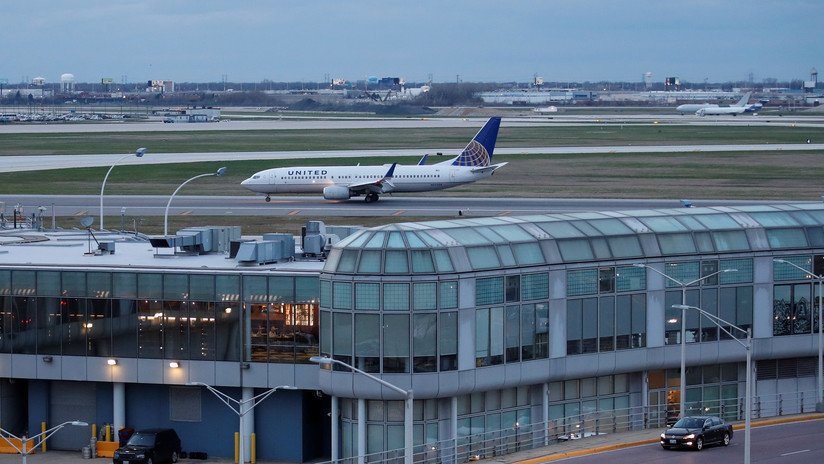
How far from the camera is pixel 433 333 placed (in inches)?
1768

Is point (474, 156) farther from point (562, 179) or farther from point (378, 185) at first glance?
point (562, 179)

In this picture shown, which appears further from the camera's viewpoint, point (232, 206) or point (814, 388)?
point (232, 206)

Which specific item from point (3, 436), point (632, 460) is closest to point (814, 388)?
point (632, 460)

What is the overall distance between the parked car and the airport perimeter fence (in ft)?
13.5

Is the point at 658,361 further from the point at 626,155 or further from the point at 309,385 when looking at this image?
the point at 626,155

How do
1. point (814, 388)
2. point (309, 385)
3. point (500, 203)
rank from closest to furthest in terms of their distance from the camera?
1. point (309, 385)
2. point (814, 388)
3. point (500, 203)

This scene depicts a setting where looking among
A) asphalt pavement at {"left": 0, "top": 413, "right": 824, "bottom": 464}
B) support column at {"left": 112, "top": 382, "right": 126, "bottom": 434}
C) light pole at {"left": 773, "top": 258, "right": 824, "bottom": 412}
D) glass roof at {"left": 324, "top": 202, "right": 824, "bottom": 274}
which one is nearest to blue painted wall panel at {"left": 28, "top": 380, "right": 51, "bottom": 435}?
asphalt pavement at {"left": 0, "top": 413, "right": 824, "bottom": 464}

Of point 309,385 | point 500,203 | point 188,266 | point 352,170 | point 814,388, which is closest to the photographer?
point 309,385

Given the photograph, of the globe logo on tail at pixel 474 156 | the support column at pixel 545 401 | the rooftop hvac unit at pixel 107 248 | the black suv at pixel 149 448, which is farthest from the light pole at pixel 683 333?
the globe logo on tail at pixel 474 156

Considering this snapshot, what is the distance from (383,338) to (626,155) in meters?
140

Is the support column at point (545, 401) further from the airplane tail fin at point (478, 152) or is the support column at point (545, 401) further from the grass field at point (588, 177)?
the airplane tail fin at point (478, 152)

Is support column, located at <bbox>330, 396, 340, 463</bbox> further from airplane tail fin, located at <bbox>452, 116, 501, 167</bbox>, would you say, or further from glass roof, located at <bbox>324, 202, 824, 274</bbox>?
airplane tail fin, located at <bbox>452, 116, 501, 167</bbox>

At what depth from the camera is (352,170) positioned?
127500 millimetres

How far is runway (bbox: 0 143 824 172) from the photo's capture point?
170 m
